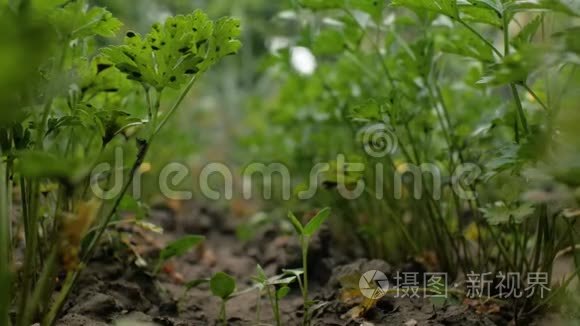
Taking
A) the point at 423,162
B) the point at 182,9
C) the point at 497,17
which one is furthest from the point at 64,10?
the point at 182,9

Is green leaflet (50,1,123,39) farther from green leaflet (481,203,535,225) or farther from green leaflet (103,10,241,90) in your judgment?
green leaflet (481,203,535,225)

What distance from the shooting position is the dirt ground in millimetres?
1088

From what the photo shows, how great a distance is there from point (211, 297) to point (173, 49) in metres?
0.74

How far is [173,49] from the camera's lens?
0.93 m

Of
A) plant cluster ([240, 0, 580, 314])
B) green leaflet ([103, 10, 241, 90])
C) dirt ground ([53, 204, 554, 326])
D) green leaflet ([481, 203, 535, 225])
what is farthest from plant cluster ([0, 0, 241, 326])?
green leaflet ([481, 203, 535, 225])

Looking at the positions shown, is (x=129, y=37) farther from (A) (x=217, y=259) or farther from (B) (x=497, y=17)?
(A) (x=217, y=259)

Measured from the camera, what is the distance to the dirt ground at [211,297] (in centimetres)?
109

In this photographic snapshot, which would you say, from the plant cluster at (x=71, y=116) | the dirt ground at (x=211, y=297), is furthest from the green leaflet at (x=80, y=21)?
the dirt ground at (x=211, y=297)

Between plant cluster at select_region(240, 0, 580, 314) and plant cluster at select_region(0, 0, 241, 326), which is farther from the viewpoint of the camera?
plant cluster at select_region(240, 0, 580, 314)

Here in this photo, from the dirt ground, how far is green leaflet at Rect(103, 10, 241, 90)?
0.41 metres

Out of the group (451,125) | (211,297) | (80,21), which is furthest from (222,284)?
(451,125)

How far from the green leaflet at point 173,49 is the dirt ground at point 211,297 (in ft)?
1.33

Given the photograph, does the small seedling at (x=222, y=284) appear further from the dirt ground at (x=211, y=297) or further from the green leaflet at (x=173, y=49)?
the green leaflet at (x=173, y=49)

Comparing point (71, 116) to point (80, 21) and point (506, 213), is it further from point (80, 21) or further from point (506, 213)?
point (506, 213)
